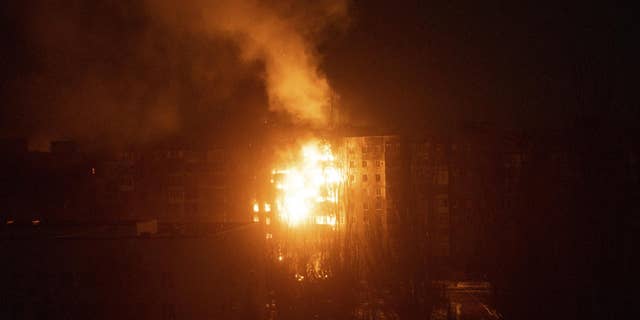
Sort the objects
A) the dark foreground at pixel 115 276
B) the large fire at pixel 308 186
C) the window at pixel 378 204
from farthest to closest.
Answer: the window at pixel 378 204 → the large fire at pixel 308 186 → the dark foreground at pixel 115 276

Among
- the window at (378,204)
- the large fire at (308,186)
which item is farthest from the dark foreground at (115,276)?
the window at (378,204)

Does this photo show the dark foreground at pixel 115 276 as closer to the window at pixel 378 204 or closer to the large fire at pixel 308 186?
the large fire at pixel 308 186

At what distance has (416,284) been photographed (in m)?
15.8

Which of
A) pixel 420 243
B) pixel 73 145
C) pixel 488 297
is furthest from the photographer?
pixel 73 145

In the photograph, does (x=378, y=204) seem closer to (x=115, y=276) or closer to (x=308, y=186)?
(x=308, y=186)

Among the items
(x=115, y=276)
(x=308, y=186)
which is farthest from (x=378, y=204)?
(x=115, y=276)

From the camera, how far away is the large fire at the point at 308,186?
2105cm

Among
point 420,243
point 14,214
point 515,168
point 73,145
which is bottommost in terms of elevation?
point 420,243

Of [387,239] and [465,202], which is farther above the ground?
[465,202]

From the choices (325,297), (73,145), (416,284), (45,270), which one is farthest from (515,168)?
(73,145)

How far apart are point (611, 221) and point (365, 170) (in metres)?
10.1

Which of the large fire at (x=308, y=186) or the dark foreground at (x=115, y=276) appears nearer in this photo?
the dark foreground at (x=115, y=276)

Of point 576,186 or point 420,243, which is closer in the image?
point 576,186

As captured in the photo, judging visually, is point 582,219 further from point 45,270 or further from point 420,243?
point 45,270
